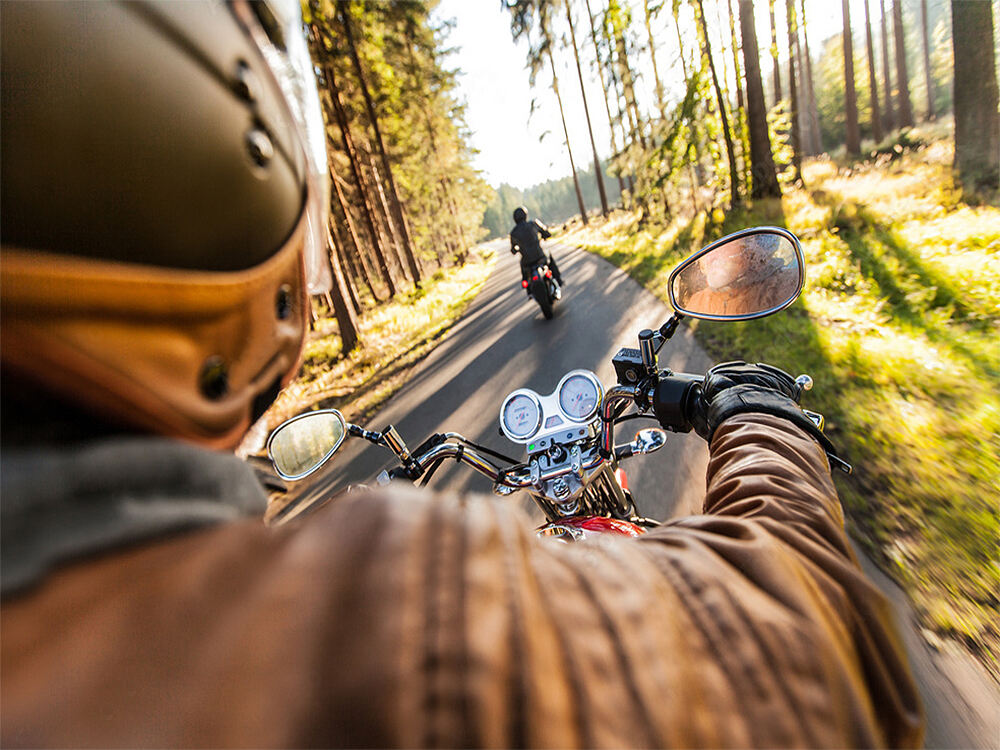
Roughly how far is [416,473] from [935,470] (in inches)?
125

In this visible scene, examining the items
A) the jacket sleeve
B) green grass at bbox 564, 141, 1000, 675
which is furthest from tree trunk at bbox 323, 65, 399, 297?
the jacket sleeve

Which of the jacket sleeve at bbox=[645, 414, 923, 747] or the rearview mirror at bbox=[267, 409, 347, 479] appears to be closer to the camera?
the jacket sleeve at bbox=[645, 414, 923, 747]

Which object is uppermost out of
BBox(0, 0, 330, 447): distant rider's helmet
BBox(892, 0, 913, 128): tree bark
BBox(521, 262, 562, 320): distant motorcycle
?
BBox(892, 0, 913, 128): tree bark

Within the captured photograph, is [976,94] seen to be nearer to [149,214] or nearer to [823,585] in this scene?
[823,585]

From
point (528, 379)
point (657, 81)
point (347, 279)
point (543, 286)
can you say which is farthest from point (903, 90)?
point (528, 379)

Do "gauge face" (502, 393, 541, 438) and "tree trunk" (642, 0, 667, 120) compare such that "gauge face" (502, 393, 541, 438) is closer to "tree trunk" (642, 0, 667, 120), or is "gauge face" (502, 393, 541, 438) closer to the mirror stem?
the mirror stem

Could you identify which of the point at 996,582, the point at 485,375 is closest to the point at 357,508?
the point at 996,582

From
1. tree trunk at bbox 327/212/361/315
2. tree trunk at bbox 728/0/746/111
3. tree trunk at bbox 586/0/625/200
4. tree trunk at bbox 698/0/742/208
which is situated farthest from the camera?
tree trunk at bbox 586/0/625/200

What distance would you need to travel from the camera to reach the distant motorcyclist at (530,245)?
383 inches

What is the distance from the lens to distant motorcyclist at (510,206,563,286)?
9727 millimetres

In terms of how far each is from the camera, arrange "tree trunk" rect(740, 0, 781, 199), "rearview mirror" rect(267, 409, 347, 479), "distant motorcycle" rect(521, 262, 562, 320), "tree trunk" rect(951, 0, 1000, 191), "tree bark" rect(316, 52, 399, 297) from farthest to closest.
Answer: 1. "tree bark" rect(316, 52, 399, 297)
2. "tree trunk" rect(740, 0, 781, 199)
3. "distant motorcycle" rect(521, 262, 562, 320)
4. "tree trunk" rect(951, 0, 1000, 191)
5. "rearview mirror" rect(267, 409, 347, 479)

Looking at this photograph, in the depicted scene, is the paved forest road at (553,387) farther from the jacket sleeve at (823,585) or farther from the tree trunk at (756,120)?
the tree trunk at (756,120)

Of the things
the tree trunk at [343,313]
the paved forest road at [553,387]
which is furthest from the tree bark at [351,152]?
the paved forest road at [553,387]

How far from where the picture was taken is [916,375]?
3676mm
